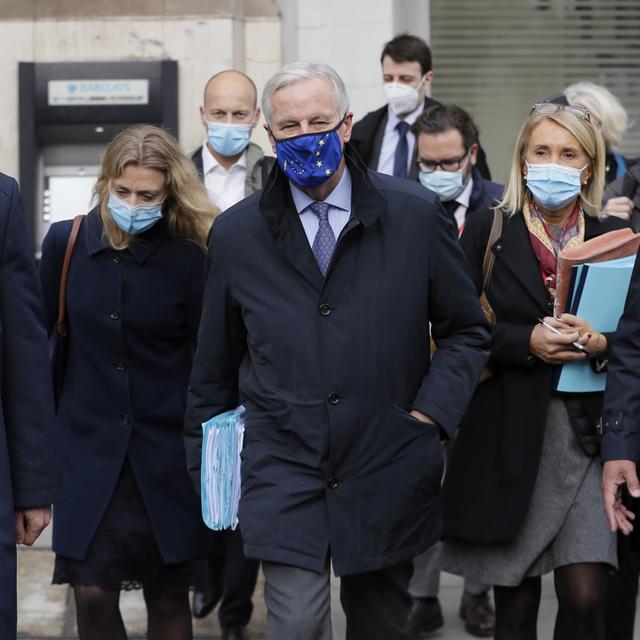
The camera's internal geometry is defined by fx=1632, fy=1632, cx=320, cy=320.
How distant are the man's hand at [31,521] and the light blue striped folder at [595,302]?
181 cm

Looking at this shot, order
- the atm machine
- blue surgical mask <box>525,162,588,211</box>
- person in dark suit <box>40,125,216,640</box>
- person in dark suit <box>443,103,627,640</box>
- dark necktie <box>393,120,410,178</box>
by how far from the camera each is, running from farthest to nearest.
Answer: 1. the atm machine
2. dark necktie <box>393,120,410,178</box>
3. person in dark suit <box>40,125,216,640</box>
4. blue surgical mask <box>525,162,588,211</box>
5. person in dark suit <box>443,103,627,640</box>

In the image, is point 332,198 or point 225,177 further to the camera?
point 225,177

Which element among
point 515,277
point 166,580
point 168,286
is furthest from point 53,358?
point 515,277

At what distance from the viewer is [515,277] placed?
546 centimetres

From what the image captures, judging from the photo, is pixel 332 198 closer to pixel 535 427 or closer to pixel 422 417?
pixel 422 417

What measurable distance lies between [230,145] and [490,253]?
175 cm

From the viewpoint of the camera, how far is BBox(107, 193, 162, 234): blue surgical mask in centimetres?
553

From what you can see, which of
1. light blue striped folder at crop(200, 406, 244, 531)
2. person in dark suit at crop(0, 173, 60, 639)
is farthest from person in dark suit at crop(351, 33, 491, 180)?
person in dark suit at crop(0, 173, 60, 639)

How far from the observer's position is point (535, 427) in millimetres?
5305

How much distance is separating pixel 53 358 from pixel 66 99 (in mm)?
4601

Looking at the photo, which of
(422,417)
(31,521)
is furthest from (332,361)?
(31,521)

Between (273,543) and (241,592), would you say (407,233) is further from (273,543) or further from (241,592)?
(241,592)

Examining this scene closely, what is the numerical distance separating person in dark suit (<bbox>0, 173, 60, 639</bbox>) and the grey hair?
835mm

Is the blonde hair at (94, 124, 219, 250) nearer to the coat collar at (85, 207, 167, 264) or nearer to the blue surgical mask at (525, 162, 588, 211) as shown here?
the coat collar at (85, 207, 167, 264)
